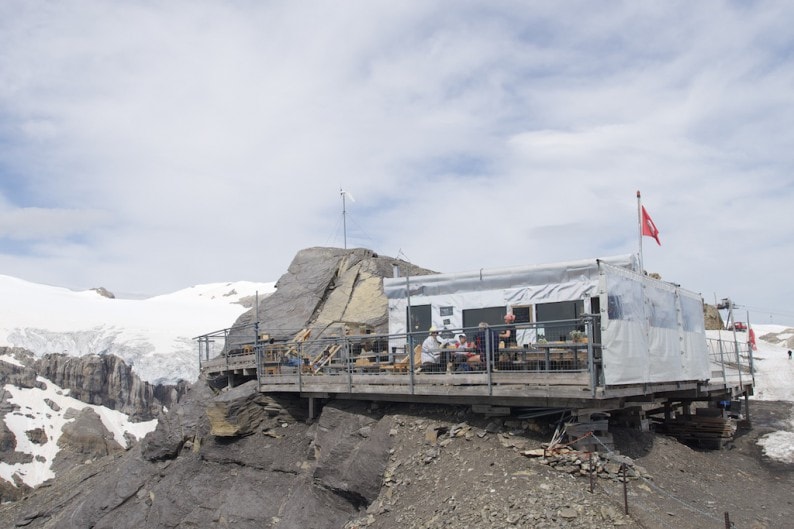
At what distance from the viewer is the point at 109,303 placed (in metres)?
100

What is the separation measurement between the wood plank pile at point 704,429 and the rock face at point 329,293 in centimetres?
1194

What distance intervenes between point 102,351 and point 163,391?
32.8 feet

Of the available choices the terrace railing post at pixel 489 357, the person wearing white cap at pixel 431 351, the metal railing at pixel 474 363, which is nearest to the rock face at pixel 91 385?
the metal railing at pixel 474 363

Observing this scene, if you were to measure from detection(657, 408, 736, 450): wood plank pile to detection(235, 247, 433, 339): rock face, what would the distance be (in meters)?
11.9

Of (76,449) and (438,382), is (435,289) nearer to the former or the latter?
(438,382)

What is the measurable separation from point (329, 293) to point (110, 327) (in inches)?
2627

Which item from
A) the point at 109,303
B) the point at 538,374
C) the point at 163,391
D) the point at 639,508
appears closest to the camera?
the point at 639,508

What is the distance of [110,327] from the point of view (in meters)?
86.4

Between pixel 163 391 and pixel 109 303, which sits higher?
pixel 109 303

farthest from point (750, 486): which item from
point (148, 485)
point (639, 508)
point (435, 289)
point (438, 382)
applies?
point (148, 485)

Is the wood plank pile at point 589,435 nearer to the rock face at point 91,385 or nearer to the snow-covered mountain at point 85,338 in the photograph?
the snow-covered mountain at point 85,338

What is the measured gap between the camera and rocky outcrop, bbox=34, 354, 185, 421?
258ft

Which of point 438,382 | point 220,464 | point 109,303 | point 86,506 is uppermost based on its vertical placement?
point 109,303

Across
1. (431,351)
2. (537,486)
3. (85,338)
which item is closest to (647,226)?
(431,351)
